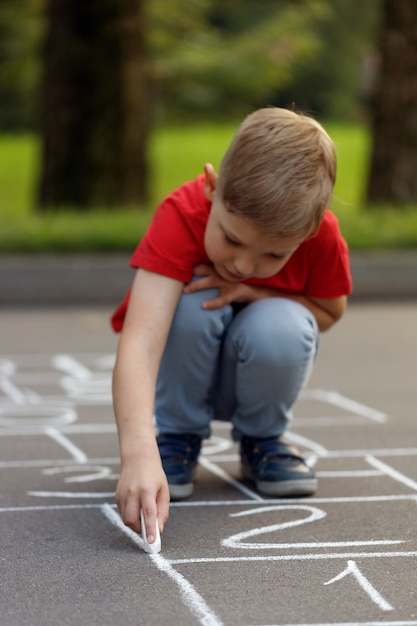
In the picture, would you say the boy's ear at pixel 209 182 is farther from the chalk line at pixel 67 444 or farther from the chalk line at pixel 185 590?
the chalk line at pixel 67 444

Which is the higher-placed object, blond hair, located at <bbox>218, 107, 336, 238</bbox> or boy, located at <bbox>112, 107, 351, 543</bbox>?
blond hair, located at <bbox>218, 107, 336, 238</bbox>

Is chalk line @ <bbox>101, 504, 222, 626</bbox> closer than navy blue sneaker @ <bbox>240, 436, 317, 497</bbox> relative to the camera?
Yes

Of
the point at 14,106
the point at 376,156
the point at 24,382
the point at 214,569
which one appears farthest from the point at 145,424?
the point at 14,106

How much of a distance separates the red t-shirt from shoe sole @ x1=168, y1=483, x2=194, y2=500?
0.50 m

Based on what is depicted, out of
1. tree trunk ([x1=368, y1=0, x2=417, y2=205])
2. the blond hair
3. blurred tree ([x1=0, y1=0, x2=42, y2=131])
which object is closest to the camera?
the blond hair

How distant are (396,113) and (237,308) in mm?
6352

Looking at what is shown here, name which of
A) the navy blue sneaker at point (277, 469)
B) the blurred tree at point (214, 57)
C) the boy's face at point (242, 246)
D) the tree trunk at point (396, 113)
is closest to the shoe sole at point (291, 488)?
the navy blue sneaker at point (277, 469)

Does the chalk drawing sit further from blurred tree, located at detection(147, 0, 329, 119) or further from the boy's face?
blurred tree, located at detection(147, 0, 329, 119)

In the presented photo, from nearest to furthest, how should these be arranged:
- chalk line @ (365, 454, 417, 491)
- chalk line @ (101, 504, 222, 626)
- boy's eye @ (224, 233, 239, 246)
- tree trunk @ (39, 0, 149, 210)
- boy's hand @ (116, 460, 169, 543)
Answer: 1. chalk line @ (101, 504, 222, 626)
2. boy's hand @ (116, 460, 169, 543)
3. boy's eye @ (224, 233, 239, 246)
4. chalk line @ (365, 454, 417, 491)
5. tree trunk @ (39, 0, 149, 210)

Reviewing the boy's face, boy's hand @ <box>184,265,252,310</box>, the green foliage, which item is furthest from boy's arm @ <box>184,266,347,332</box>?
the green foliage

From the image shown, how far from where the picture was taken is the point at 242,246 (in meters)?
2.64

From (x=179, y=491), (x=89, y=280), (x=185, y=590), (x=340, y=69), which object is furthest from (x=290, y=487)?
(x=340, y=69)

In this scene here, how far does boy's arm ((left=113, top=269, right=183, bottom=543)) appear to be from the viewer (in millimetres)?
2402

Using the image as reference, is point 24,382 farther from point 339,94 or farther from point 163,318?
point 339,94
